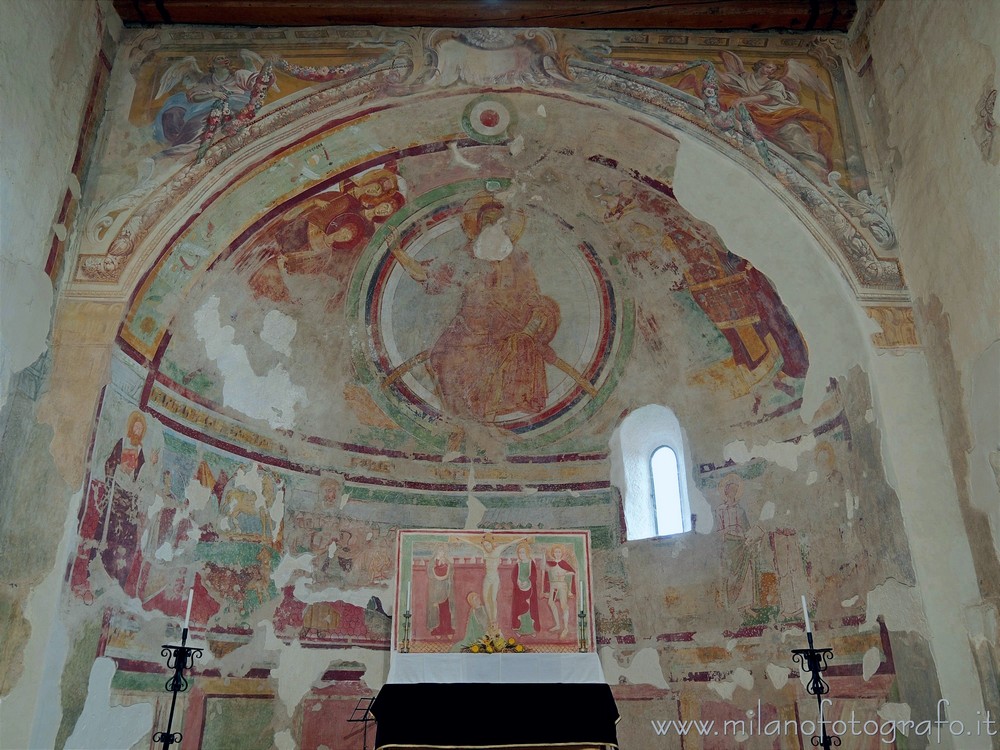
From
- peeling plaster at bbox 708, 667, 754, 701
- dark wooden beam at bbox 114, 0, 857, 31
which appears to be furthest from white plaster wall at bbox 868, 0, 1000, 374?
peeling plaster at bbox 708, 667, 754, 701

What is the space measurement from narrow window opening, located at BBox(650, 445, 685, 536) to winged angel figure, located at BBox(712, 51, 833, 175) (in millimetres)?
3949

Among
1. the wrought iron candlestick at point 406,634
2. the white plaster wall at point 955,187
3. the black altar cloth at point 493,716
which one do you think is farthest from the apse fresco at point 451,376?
the black altar cloth at point 493,716

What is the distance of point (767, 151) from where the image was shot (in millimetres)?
9039

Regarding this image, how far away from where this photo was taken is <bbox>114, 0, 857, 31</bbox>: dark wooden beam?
930 centimetres

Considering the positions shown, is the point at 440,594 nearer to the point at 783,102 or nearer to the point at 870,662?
the point at 870,662

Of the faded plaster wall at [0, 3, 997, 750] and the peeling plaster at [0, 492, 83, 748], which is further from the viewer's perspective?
the faded plaster wall at [0, 3, 997, 750]

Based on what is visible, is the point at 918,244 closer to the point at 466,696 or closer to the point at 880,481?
the point at 880,481

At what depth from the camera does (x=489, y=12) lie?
937 cm

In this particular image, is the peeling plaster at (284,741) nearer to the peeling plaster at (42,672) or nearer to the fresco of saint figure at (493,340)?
the peeling plaster at (42,672)

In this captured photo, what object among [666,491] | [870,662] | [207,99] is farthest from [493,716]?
[207,99]

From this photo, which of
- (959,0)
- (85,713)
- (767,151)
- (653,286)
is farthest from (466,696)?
(959,0)

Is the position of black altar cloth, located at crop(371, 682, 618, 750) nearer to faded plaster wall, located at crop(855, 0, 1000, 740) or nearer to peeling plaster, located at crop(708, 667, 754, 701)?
peeling plaster, located at crop(708, 667, 754, 701)

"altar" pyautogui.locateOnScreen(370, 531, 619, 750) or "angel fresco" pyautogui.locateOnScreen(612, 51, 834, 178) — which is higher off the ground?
"angel fresco" pyautogui.locateOnScreen(612, 51, 834, 178)

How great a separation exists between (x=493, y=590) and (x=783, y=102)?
6519 millimetres
